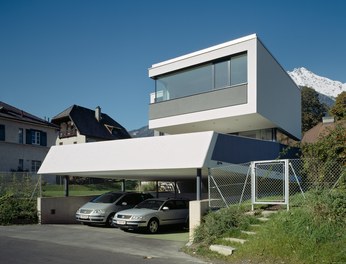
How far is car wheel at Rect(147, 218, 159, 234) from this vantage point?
697 inches

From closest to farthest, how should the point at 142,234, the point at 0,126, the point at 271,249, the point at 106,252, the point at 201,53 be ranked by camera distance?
the point at 271,249, the point at 106,252, the point at 142,234, the point at 201,53, the point at 0,126

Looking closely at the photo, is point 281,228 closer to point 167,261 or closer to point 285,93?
point 167,261

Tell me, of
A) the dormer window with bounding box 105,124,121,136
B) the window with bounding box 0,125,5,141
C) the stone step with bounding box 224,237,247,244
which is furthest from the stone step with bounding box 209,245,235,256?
the dormer window with bounding box 105,124,121,136

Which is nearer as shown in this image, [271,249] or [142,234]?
[271,249]

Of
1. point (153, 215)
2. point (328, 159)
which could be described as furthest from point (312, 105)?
point (328, 159)

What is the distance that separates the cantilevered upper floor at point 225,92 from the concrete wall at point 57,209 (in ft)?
21.4

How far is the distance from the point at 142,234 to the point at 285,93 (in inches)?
555

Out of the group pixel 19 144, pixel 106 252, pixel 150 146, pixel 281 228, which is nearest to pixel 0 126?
pixel 19 144

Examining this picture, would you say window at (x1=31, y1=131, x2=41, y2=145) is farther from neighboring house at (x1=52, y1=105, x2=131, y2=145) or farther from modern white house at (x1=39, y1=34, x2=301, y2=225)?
Answer: modern white house at (x1=39, y1=34, x2=301, y2=225)

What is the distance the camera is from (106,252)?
12.8 metres

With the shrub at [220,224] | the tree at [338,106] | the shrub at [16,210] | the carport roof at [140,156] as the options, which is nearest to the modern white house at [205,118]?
the carport roof at [140,156]

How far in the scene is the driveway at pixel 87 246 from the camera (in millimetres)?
11555

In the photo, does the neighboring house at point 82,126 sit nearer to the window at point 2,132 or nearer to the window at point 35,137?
the window at point 35,137

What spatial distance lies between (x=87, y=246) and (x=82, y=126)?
1955 inches
